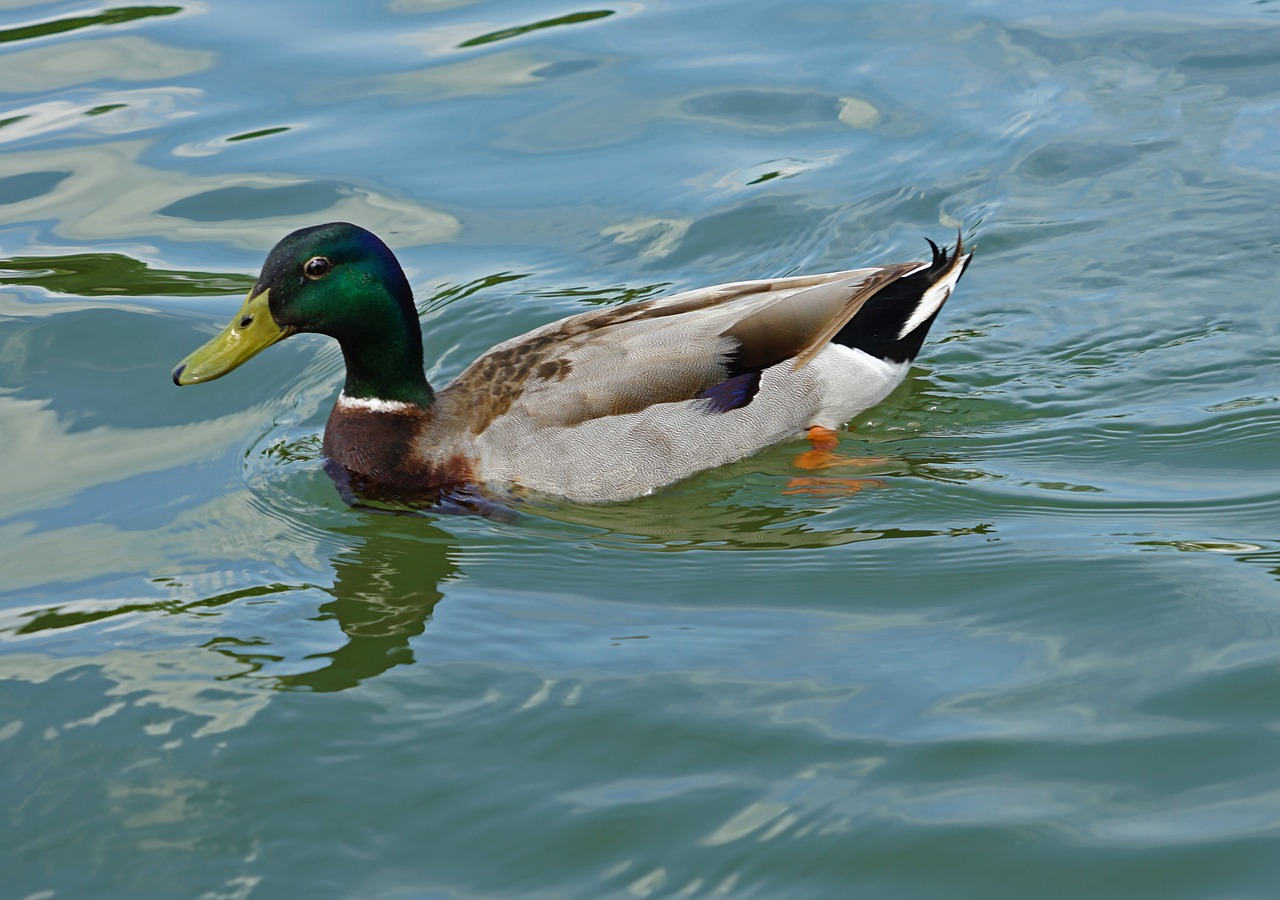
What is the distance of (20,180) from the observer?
949 centimetres

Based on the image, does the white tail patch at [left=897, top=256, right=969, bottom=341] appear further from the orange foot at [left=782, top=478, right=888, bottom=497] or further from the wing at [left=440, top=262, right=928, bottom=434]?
the orange foot at [left=782, top=478, right=888, bottom=497]

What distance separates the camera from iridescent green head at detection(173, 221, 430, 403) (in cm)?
616

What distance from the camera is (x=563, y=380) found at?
6324 mm

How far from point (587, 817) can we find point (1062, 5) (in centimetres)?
820

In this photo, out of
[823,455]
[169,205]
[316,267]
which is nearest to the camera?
[316,267]

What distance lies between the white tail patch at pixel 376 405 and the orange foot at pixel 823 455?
1.70 meters

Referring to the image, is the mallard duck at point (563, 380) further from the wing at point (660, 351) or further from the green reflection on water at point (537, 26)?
the green reflection on water at point (537, 26)

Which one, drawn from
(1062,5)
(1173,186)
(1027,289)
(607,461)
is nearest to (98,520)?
(607,461)

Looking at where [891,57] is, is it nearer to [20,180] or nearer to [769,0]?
[769,0]

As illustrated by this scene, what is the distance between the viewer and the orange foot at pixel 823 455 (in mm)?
6527

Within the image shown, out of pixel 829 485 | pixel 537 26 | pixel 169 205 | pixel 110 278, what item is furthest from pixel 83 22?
pixel 829 485

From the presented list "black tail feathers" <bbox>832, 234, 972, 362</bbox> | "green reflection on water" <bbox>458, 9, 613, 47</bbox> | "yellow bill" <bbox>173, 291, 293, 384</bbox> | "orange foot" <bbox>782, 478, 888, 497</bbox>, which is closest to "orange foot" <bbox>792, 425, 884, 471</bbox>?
"orange foot" <bbox>782, 478, 888, 497</bbox>

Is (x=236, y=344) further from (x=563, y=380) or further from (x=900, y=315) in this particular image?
(x=900, y=315)

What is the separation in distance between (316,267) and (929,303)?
9.03 ft
